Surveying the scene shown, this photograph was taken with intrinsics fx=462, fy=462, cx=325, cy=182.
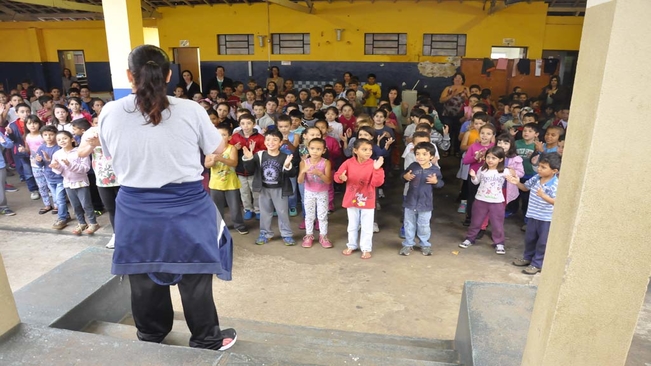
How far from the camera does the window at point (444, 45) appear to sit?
1027 centimetres

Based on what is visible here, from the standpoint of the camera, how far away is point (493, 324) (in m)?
2.15

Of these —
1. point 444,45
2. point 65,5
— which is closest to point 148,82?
point 65,5

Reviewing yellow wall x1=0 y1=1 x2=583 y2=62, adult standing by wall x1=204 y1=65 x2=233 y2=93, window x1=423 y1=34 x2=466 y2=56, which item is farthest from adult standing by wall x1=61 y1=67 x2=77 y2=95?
window x1=423 y1=34 x2=466 y2=56

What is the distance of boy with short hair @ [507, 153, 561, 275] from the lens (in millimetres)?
3664

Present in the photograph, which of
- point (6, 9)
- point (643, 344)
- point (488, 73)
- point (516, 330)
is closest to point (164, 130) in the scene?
point (516, 330)

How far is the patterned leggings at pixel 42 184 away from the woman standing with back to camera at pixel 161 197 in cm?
374

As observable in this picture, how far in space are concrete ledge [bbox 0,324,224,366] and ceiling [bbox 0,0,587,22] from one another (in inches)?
290

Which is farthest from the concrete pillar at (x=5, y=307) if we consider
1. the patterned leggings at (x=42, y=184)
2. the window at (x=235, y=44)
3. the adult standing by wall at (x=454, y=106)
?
the window at (x=235, y=44)

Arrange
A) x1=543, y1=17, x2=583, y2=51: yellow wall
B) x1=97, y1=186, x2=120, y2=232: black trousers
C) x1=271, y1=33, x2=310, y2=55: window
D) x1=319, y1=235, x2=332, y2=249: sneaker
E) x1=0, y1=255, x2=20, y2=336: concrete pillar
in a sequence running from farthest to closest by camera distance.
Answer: x1=271, y1=33, x2=310, y2=55: window → x1=543, y1=17, x2=583, y2=51: yellow wall → x1=319, y1=235, x2=332, y2=249: sneaker → x1=97, y1=186, x2=120, y2=232: black trousers → x1=0, y1=255, x2=20, y2=336: concrete pillar

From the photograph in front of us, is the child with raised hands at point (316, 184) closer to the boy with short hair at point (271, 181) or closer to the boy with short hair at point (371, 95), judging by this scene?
the boy with short hair at point (271, 181)

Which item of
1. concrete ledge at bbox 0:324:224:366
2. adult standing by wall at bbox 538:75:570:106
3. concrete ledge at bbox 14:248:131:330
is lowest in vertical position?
concrete ledge at bbox 14:248:131:330

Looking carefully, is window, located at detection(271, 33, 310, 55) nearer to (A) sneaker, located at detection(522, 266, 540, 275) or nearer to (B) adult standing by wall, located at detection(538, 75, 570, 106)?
(B) adult standing by wall, located at detection(538, 75, 570, 106)

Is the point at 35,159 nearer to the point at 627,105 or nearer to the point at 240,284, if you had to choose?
the point at 240,284

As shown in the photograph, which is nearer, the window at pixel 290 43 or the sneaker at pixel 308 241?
the sneaker at pixel 308 241
